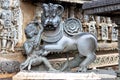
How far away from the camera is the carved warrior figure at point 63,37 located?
8148 mm

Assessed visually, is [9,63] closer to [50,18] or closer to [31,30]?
[31,30]

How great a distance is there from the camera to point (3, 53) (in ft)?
31.1

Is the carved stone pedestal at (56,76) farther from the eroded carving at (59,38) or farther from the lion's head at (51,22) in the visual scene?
the lion's head at (51,22)

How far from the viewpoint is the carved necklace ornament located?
8.38 metres

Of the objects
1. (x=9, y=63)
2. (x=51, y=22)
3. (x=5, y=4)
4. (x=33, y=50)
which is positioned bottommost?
(x=9, y=63)

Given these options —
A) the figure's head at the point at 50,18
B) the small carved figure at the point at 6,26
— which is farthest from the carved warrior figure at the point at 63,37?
the small carved figure at the point at 6,26

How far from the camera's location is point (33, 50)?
27.3 ft

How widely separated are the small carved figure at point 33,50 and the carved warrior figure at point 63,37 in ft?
0.58

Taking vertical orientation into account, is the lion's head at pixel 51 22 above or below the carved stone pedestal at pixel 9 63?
above

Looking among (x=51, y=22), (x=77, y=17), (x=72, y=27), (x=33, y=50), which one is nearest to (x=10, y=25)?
(x=33, y=50)

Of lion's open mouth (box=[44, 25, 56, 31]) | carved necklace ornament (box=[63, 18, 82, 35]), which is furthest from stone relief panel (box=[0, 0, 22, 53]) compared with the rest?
carved necklace ornament (box=[63, 18, 82, 35])

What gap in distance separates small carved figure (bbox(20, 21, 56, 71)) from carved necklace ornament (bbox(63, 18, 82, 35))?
675 mm

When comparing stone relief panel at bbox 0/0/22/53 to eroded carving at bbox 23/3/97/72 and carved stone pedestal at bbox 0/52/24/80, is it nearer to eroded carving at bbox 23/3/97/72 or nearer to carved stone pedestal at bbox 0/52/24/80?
carved stone pedestal at bbox 0/52/24/80

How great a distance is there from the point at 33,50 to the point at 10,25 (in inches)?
62.6
